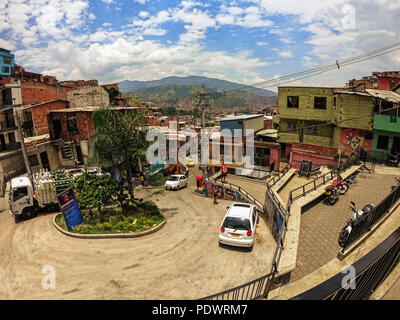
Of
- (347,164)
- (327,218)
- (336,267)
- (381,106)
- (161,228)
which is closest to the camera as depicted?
(336,267)

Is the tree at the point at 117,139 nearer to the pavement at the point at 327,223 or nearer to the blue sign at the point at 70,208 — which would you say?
the blue sign at the point at 70,208

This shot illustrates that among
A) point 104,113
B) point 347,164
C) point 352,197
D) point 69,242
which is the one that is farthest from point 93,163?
point 347,164

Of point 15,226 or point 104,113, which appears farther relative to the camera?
point 104,113

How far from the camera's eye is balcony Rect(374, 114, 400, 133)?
70.2ft

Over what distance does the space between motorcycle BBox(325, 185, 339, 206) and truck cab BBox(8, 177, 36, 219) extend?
18.8 m

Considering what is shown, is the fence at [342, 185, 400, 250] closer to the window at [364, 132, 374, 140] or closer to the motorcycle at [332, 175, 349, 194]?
the motorcycle at [332, 175, 349, 194]

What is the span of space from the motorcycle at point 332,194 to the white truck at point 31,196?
17315 millimetres

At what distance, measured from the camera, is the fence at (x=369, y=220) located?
7480 millimetres

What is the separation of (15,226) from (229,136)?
77.8ft

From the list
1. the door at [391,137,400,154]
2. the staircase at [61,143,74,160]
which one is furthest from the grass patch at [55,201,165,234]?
the door at [391,137,400,154]

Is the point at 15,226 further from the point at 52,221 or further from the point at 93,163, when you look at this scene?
the point at 93,163

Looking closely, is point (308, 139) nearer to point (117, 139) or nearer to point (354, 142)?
point (354, 142)

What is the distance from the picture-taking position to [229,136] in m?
31.9

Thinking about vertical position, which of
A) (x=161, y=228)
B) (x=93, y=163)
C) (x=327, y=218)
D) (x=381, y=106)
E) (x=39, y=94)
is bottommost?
(x=161, y=228)
